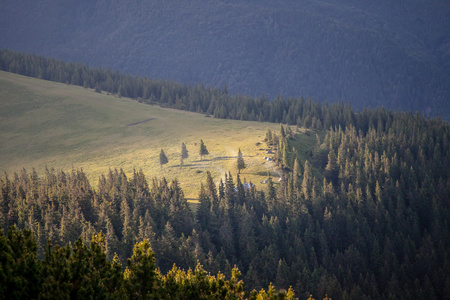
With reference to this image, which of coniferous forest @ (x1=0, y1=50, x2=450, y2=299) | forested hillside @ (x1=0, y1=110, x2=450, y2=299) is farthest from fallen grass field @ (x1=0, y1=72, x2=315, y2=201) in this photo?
forested hillside @ (x1=0, y1=110, x2=450, y2=299)

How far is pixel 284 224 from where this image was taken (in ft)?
349

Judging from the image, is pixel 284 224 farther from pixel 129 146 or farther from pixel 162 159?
pixel 129 146

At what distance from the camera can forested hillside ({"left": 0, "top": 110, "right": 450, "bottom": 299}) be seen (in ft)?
270

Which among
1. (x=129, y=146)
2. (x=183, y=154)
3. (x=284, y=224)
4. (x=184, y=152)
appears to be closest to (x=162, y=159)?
(x=183, y=154)

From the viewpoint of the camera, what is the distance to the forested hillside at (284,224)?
82.2 m

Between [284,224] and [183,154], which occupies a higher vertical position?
[183,154]

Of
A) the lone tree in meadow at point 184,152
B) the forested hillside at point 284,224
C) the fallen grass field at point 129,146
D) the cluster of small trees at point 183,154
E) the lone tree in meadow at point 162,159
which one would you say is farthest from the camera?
the lone tree in meadow at point 184,152

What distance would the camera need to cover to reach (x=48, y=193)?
92.0 m

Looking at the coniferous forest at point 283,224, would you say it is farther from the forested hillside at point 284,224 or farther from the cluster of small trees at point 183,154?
the cluster of small trees at point 183,154

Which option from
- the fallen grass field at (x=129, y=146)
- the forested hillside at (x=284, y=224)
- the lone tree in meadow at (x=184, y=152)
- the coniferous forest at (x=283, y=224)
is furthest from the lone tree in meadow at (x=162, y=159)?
the forested hillside at (x=284, y=224)

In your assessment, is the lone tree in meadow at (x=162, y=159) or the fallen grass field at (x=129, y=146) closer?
the fallen grass field at (x=129, y=146)

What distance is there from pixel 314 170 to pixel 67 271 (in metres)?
125

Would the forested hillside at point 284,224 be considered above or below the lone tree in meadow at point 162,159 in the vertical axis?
below

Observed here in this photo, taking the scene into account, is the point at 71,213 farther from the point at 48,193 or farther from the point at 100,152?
the point at 100,152
